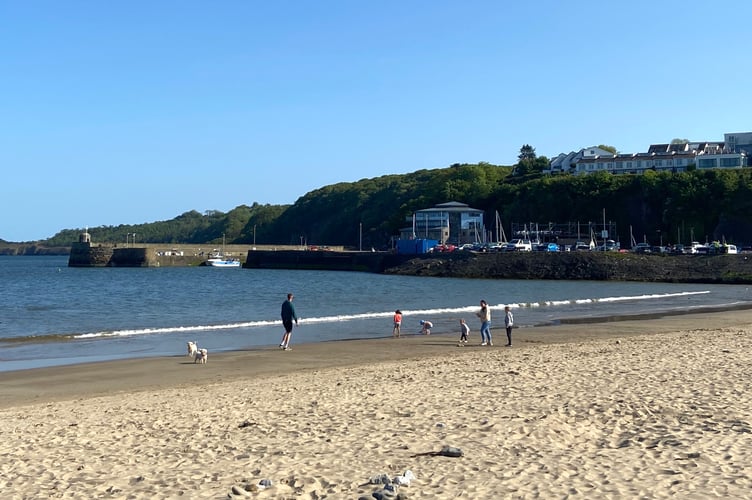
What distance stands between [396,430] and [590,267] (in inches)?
2857

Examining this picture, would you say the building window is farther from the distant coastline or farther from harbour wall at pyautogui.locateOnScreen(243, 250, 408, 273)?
harbour wall at pyautogui.locateOnScreen(243, 250, 408, 273)

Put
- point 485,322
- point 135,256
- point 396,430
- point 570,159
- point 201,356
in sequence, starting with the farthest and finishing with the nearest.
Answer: point 570,159 → point 135,256 → point 485,322 → point 201,356 → point 396,430

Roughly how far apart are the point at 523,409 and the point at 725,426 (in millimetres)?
2713

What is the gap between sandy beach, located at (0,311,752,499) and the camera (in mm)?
7617

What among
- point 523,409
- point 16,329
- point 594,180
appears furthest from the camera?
point 594,180

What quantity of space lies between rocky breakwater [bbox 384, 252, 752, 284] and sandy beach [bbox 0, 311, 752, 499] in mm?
59107

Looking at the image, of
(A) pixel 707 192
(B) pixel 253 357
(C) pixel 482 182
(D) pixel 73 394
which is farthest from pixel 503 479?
(C) pixel 482 182

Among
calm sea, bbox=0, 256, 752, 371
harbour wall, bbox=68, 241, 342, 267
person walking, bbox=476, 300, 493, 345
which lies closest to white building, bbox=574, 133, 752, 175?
harbour wall, bbox=68, 241, 342, 267

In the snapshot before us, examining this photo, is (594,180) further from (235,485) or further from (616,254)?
(235,485)

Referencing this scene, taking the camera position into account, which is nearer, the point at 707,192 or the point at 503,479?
→ the point at 503,479

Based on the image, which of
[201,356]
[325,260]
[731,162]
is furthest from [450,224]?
[201,356]

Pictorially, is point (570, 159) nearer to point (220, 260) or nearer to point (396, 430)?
point (220, 260)

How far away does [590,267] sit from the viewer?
7900 cm

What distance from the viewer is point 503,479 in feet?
25.2
